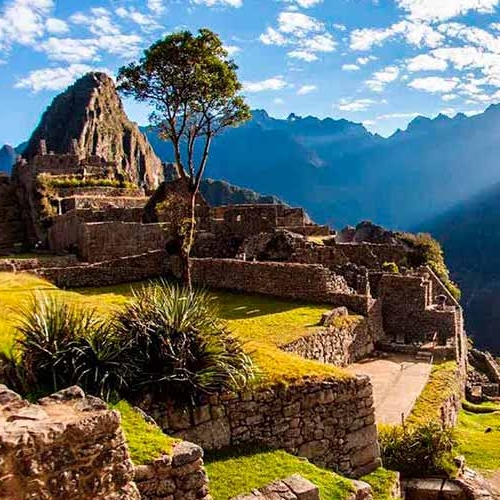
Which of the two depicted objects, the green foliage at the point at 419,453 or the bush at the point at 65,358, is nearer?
the bush at the point at 65,358

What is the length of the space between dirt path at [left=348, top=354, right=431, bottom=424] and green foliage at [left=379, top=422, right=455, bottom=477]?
163 cm

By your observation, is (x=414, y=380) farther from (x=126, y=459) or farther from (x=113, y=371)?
(x=126, y=459)

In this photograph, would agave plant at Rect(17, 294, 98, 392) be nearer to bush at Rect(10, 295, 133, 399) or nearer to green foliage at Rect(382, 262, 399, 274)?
bush at Rect(10, 295, 133, 399)

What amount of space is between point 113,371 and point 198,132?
13257 mm

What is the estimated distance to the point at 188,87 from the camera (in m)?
19.1

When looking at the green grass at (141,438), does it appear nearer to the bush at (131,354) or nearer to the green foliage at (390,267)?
the bush at (131,354)

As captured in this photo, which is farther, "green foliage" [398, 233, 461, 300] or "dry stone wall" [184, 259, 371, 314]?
"green foliage" [398, 233, 461, 300]

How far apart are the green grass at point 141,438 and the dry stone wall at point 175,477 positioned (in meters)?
0.09

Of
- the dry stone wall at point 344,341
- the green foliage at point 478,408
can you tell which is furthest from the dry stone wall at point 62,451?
the green foliage at point 478,408

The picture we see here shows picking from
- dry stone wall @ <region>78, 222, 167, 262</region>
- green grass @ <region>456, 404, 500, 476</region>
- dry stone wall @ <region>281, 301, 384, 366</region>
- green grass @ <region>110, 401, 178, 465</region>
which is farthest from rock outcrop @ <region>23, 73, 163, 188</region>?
green grass @ <region>110, 401, 178, 465</region>

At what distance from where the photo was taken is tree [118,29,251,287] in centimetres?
1856

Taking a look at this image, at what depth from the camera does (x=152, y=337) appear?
8.62 m

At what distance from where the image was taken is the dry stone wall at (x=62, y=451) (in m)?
4.59

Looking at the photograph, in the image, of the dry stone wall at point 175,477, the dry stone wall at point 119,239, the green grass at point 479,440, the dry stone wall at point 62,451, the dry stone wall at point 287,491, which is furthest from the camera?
the dry stone wall at point 119,239
